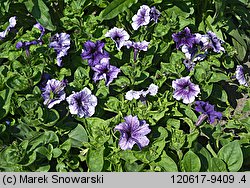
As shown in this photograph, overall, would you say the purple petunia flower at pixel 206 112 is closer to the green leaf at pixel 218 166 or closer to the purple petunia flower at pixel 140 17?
the green leaf at pixel 218 166

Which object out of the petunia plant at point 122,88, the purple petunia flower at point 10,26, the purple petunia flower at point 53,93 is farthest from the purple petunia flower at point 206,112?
the purple petunia flower at point 10,26

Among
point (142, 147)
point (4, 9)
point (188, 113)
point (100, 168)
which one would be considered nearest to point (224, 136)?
point (188, 113)

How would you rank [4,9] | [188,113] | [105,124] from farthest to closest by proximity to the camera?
[4,9]
[188,113]
[105,124]

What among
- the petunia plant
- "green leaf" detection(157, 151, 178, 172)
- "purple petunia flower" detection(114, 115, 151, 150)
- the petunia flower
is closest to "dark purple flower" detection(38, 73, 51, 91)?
the petunia plant

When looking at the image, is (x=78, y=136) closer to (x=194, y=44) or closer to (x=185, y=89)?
(x=185, y=89)

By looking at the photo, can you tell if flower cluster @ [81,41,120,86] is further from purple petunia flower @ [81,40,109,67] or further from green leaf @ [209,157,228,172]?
green leaf @ [209,157,228,172]

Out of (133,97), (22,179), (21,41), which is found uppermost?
(21,41)

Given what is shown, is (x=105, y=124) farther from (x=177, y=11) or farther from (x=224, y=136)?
(x=177, y=11)
